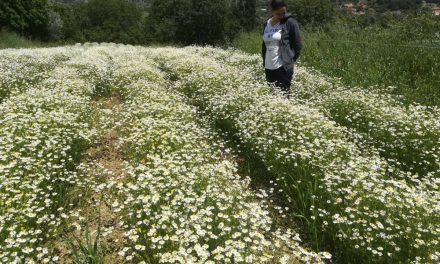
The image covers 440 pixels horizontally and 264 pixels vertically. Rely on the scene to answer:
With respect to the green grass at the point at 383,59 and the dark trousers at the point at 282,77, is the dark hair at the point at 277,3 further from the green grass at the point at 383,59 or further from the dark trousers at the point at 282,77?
the green grass at the point at 383,59

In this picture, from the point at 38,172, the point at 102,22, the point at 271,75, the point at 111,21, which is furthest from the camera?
the point at 102,22

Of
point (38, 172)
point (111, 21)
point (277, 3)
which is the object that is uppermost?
point (277, 3)

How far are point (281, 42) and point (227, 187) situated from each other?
4.53 m

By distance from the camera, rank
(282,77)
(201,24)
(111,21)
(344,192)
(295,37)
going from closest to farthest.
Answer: (344,192), (295,37), (282,77), (201,24), (111,21)

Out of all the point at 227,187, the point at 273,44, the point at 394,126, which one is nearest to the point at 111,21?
the point at 273,44

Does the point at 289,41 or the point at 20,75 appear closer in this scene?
the point at 289,41

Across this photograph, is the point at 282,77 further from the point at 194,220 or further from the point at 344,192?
the point at 194,220

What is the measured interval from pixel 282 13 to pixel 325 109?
93.7 inches

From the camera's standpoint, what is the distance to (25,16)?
49.7 m

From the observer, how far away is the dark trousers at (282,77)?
25.9 ft

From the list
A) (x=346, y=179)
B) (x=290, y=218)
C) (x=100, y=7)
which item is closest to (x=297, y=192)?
(x=290, y=218)

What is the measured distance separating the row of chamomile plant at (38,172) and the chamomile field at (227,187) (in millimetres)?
28

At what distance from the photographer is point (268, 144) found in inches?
215

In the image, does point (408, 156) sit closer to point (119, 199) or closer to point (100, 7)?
point (119, 199)
